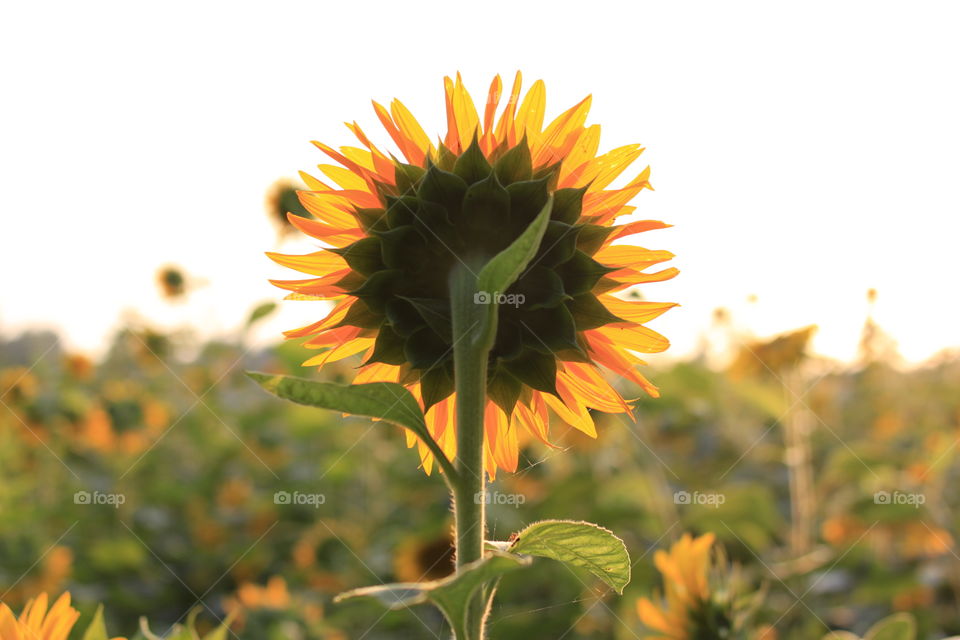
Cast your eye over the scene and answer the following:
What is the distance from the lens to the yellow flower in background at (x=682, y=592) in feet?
4.47

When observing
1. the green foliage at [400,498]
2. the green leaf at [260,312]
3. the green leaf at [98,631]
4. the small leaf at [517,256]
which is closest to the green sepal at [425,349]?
the small leaf at [517,256]

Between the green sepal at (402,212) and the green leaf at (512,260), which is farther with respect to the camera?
the green sepal at (402,212)

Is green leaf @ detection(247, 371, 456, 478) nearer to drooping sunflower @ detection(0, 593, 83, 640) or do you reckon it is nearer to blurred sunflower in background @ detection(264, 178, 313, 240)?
drooping sunflower @ detection(0, 593, 83, 640)

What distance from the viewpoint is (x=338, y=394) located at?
0.58 metres

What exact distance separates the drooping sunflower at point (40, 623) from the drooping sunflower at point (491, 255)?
1.07ft

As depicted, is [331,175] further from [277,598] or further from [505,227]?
[277,598]

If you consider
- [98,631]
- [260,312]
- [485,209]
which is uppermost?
[260,312]

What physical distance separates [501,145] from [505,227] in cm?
12

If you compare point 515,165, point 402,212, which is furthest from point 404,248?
point 515,165

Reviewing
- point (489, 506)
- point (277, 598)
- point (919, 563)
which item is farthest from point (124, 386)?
point (919, 563)

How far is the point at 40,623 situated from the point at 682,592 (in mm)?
987

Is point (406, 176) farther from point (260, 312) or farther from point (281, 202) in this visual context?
point (281, 202)

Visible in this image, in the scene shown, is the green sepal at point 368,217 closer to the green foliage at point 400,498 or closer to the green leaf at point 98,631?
the green leaf at point 98,631

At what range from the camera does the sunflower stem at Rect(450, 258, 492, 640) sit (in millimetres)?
622
